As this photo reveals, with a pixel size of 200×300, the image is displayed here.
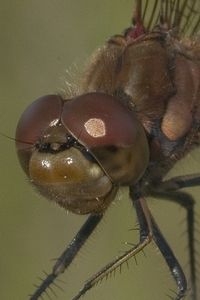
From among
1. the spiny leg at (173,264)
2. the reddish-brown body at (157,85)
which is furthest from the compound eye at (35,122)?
the spiny leg at (173,264)

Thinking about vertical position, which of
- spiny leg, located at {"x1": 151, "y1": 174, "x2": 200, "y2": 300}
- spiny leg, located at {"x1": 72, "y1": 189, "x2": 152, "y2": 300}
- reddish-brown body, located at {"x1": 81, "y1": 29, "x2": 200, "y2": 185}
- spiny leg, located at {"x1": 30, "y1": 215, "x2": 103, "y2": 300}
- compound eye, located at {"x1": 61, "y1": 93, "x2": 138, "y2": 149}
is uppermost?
compound eye, located at {"x1": 61, "y1": 93, "x2": 138, "y2": 149}

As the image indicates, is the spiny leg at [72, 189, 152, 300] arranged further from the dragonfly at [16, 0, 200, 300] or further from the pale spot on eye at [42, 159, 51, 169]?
the pale spot on eye at [42, 159, 51, 169]

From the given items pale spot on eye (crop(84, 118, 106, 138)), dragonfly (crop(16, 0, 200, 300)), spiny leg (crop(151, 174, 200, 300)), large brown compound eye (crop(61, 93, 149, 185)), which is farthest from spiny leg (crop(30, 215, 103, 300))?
pale spot on eye (crop(84, 118, 106, 138))

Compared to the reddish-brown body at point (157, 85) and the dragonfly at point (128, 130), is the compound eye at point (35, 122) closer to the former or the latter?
the dragonfly at point (128, 130)

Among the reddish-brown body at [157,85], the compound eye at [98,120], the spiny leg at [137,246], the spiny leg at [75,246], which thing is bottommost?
the spiny leg at [75,246]

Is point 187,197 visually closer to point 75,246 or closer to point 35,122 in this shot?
point 75,246

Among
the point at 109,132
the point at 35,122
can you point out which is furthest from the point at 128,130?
the point at 35,122

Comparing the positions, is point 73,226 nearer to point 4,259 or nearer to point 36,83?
point 4,259
